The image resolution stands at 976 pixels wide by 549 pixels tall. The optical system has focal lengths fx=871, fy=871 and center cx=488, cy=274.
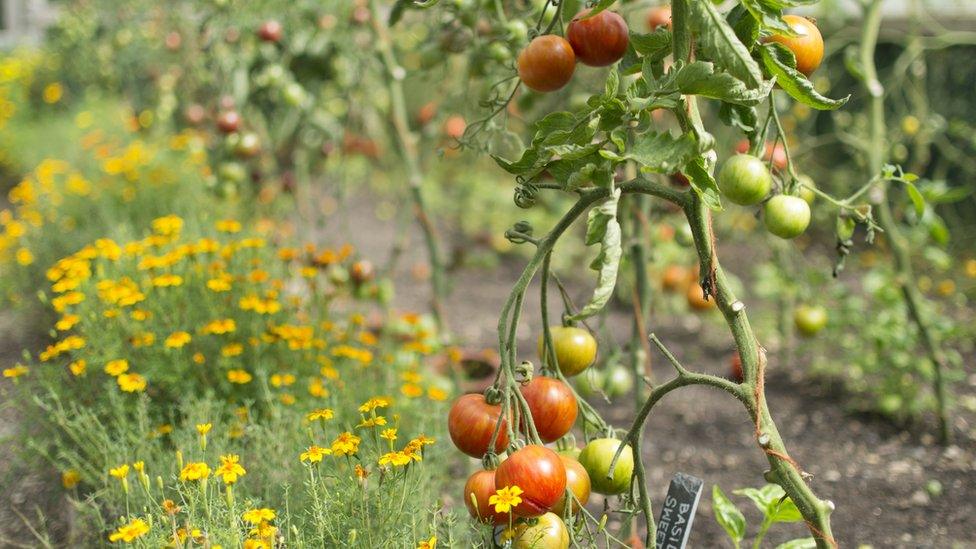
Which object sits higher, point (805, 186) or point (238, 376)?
point (805, 186)

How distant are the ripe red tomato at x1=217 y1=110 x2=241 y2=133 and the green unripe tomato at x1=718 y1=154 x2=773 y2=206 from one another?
6.94 feet

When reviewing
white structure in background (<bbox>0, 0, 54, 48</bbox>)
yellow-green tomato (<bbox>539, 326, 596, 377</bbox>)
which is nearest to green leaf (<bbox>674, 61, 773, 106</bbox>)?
yellow-green tomato (<bbox>539, 326, 596, 377</bbox>)

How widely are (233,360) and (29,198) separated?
175 cm

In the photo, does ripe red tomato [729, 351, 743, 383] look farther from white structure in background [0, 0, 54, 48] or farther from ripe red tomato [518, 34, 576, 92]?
white structure in background [0, 0, 54, 48]

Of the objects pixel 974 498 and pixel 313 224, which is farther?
pixel 313 224

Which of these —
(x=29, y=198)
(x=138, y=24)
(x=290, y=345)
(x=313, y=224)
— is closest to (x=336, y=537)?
(x=290, y=345)

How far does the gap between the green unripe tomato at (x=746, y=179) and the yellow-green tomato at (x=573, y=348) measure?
313mm

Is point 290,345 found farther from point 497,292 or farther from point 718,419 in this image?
point 497,292

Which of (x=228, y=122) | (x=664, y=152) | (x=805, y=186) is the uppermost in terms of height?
(x=664, y=152)

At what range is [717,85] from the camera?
0.98 meters

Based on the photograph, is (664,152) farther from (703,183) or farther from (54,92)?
(54,92)

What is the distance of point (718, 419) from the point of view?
2.63 meters

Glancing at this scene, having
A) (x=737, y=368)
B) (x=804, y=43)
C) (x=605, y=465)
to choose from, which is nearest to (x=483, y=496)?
(x=605, y=465)

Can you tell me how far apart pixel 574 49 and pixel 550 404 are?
52cm
